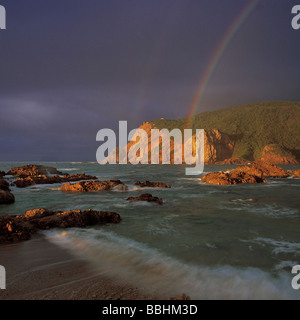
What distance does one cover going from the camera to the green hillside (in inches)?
5335

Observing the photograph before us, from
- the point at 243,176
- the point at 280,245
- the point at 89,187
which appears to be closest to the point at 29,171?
the point at 89,187

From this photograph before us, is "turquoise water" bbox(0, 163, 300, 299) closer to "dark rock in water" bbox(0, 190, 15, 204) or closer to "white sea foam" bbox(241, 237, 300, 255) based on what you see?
"white sea foam" bbox(241, 237, 300, 255)

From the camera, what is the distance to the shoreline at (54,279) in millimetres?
3574

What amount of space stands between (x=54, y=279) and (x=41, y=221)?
4457 millimetres

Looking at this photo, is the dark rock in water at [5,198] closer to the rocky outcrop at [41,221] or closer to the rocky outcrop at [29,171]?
the rocky outcrop at [41,221]

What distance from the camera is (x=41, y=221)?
7.98 m

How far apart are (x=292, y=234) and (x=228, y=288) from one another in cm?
468

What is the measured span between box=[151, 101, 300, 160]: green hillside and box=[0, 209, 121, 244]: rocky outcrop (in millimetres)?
128718

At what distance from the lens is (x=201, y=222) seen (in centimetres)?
880

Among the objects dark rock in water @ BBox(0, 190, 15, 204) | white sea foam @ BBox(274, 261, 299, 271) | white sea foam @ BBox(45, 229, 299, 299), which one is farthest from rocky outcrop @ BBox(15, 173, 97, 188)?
white sea foam @ BBox(274, 261, 299, 271)

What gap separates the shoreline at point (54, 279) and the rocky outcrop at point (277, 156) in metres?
116

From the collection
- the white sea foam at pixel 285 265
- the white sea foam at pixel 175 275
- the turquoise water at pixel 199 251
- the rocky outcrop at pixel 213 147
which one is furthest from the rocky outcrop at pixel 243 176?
the rocky outcrop at pixel 213 147
